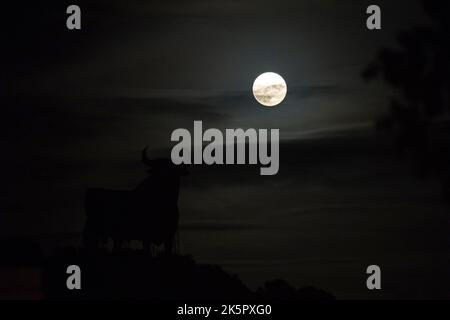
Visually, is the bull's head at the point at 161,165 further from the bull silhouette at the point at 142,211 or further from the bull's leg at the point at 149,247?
the bull's leg at the point at 149,247

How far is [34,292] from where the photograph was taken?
30.4 feet

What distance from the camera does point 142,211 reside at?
984cm

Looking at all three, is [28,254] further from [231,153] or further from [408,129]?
[408,129]

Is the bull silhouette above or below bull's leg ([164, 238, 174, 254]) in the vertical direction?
above

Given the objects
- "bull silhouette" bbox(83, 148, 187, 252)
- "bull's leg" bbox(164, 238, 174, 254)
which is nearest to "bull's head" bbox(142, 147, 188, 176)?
"bull silhouette" bbox(83, 148, 187, 252)

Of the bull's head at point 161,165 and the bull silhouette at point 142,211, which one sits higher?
the bull's head at point 161,165

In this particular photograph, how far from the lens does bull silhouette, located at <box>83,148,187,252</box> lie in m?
9.56

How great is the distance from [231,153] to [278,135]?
0.52 m

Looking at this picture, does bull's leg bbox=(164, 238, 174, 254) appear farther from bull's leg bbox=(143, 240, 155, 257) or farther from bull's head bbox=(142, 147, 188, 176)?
bull's head bbox=(142, 147, 188, 176)

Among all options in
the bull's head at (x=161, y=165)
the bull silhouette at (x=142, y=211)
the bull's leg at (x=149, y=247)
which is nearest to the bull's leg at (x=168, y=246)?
the bull silhouette at (x=142, y=211)

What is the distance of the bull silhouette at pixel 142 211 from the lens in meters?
9.56
